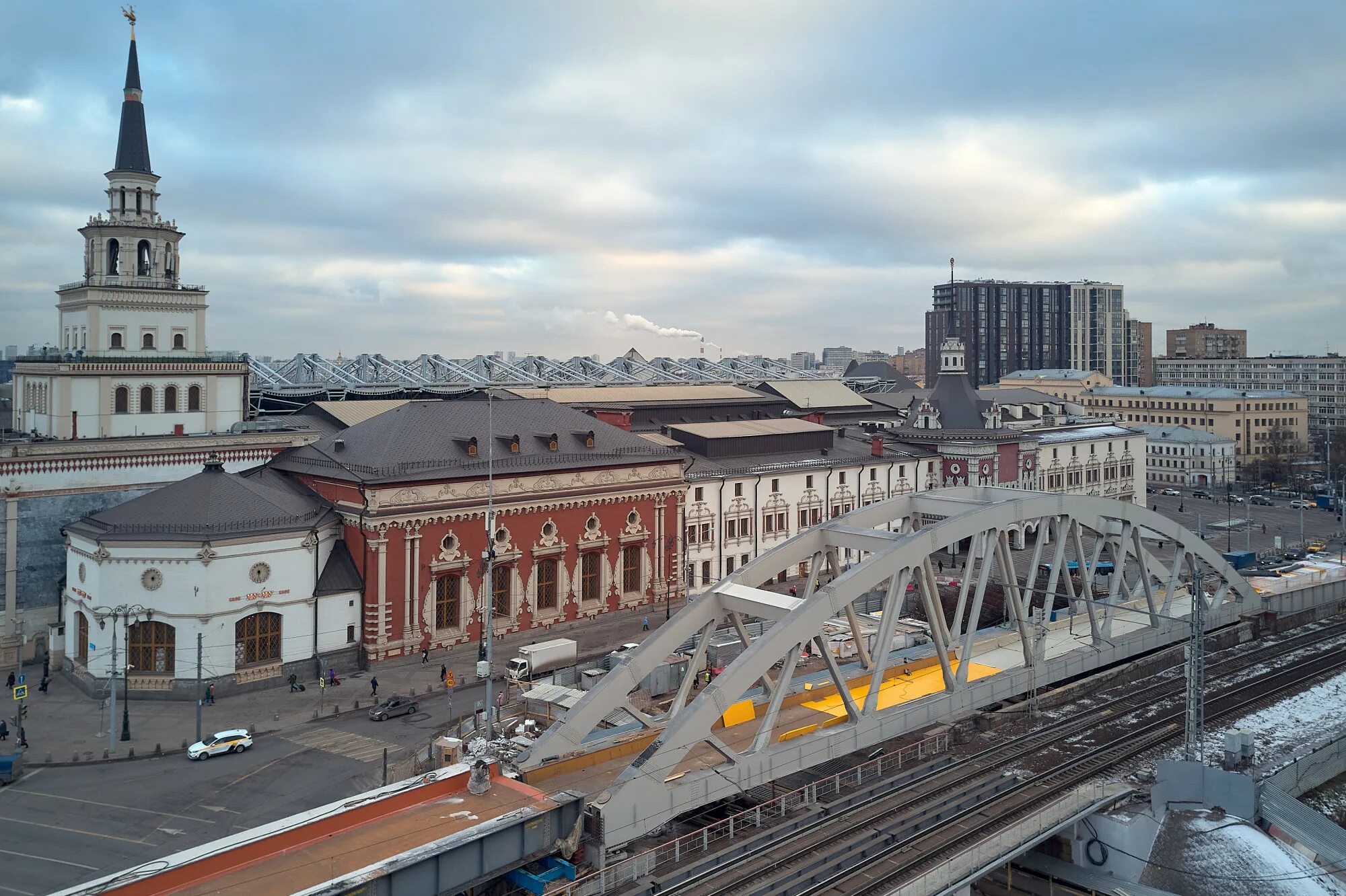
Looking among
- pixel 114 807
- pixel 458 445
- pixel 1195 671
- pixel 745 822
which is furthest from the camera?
pixel 458 445

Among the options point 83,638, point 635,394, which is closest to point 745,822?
point 83,638

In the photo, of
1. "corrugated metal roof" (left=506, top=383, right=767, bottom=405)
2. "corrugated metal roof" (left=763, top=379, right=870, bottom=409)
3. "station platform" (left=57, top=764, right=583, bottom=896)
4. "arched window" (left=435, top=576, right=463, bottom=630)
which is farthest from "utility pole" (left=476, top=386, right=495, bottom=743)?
"corrugated metal roof" (left=763, top=379, right=870, bottom=409)

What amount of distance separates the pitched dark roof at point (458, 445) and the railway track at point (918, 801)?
96.7 feet

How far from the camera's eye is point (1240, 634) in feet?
180

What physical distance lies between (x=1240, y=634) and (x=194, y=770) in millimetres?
49794

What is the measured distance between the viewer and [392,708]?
4381 centimetres

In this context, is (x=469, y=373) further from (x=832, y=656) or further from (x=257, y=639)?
(x=832, y=656)

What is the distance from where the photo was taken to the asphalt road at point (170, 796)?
99.3 feet

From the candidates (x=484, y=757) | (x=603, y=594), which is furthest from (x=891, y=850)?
(x=603, y=594)

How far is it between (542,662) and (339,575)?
11.4m

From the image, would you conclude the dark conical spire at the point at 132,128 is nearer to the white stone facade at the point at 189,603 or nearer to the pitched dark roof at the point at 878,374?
the white stone facade at the point at 189,603

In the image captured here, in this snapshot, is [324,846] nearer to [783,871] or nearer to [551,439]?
[783,871]

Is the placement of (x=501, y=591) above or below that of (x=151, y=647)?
above

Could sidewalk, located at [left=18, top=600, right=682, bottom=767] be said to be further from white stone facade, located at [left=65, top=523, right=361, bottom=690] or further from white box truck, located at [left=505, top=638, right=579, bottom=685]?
white box truck, located at [left=505, top=638, right=579, bottom=685]
